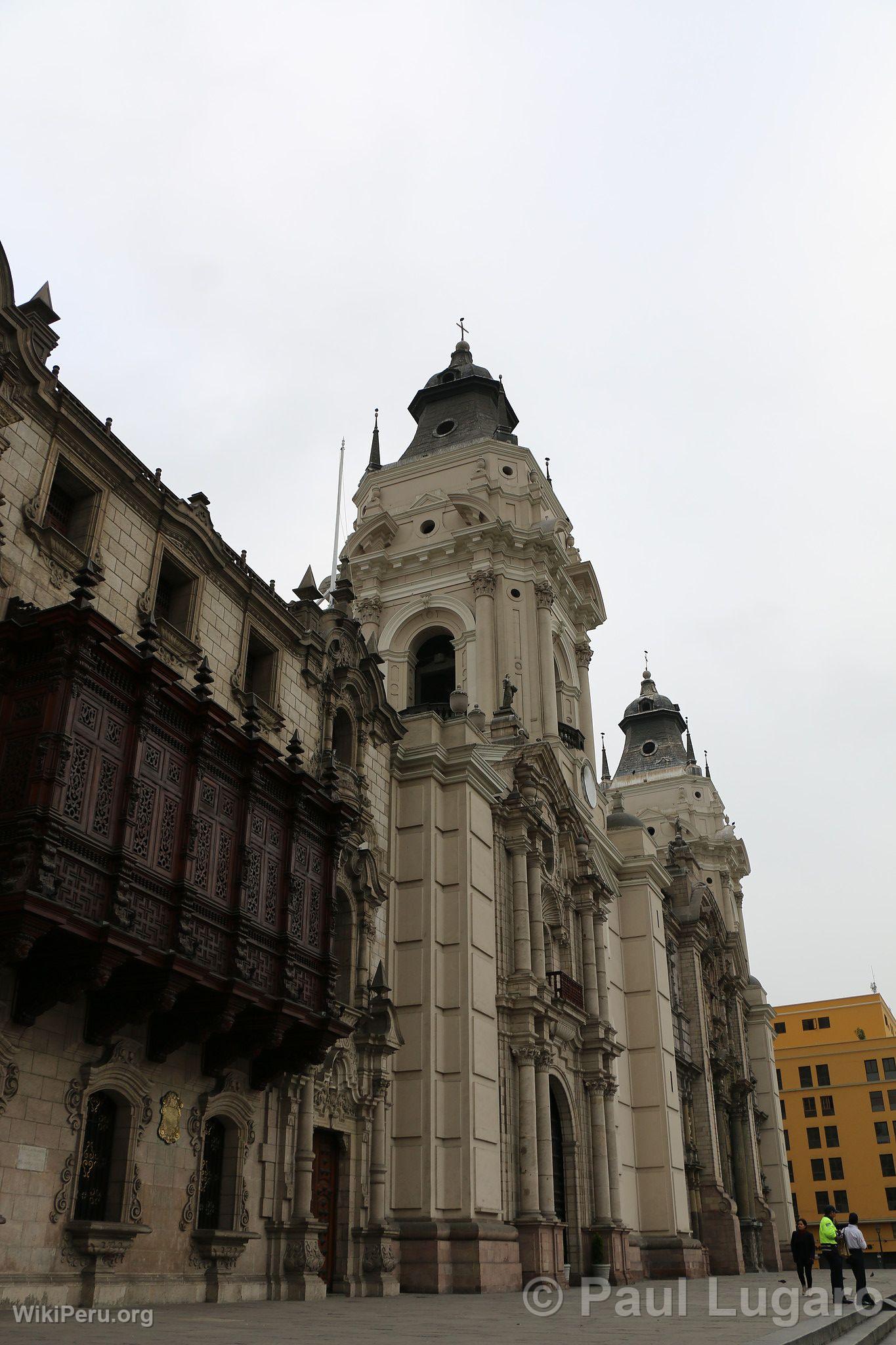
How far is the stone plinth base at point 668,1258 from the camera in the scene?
1241 inches

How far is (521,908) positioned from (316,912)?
9.55m

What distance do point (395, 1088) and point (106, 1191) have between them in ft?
28.8

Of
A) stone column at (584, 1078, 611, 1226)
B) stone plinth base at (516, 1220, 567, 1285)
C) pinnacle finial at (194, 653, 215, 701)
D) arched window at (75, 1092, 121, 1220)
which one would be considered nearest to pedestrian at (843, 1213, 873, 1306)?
stone plinth base at (516, 1220, 567, 1285)

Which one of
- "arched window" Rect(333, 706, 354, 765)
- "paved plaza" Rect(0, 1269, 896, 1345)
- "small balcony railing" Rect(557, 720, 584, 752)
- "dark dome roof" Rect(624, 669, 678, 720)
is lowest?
"paved plaza" Rect(0, 1269, 896, 1345)

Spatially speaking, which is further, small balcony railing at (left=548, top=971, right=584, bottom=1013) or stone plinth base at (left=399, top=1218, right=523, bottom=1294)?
small balcony railing at (left=548, top=971, right=584, bottom=1013)

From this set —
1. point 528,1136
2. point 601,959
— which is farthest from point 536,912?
point 601,959

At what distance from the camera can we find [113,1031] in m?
15.1

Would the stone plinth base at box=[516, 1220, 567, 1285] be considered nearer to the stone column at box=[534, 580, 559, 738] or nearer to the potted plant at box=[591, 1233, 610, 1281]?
the potted plant at box=[591, 1233, 610, 1281]

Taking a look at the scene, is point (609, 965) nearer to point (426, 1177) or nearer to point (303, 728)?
point (426, 1177)

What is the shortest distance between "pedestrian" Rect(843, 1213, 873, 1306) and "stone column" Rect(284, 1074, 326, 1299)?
8858 mm

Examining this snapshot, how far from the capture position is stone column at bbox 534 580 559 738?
34.3 meters

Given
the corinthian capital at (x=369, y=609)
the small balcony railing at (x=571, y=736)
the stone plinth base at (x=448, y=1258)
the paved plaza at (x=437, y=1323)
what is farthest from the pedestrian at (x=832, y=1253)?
the corinthian capital at (x=369, y=609)

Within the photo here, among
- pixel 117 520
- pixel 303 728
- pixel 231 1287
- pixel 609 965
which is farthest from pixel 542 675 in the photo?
pixel 231 1287

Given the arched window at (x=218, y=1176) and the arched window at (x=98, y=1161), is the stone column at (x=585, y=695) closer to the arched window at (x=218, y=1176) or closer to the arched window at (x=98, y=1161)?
the arched window at (x=218, y=1176)
